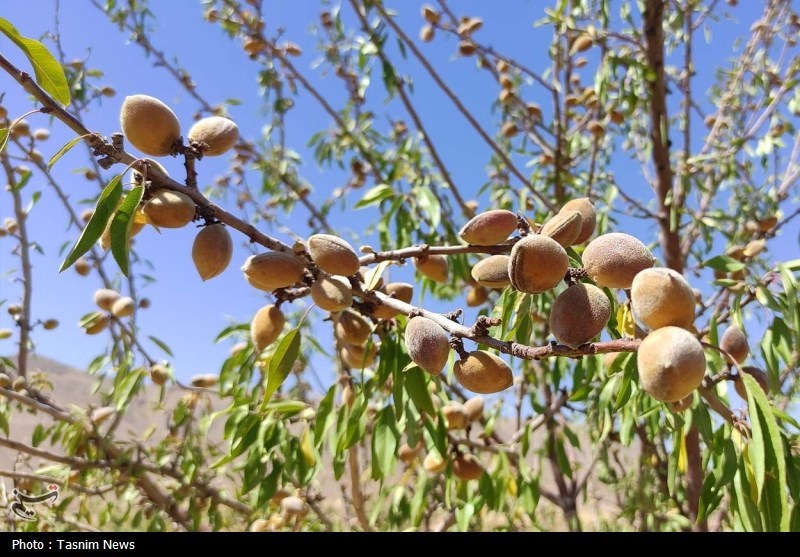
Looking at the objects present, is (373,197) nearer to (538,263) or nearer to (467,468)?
(467,468)

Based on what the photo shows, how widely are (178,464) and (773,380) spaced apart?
193cm

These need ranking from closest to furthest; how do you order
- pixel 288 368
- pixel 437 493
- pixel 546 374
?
pixel 288 368 → pixel 437 493 → pixel 546 374

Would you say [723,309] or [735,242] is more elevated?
[735,242]

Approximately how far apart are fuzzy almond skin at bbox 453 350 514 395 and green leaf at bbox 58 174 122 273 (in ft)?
1.47

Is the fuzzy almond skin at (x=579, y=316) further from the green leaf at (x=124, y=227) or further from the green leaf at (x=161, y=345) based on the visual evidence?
the green leaf at (x=161, y=345)

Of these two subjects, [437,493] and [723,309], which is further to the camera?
[437,493]

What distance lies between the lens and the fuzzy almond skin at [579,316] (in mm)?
579

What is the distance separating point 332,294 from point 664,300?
1.42 feet

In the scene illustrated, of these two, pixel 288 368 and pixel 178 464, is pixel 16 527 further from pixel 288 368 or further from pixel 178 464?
pixel 288 368

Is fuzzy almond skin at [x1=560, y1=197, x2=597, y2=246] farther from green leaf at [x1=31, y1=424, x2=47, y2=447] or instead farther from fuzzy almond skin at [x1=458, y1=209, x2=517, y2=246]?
green leaf at [x1=31, y1=424, x2=47, y2=447]

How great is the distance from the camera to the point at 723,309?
1.71m

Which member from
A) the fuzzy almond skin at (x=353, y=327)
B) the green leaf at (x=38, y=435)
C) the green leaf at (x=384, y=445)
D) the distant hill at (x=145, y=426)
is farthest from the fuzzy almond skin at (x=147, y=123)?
the distant hill at (x=145, y=426)

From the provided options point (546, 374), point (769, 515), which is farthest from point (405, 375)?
point (546, 374)

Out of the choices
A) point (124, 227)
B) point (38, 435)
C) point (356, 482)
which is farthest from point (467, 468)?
point (38, 435)
